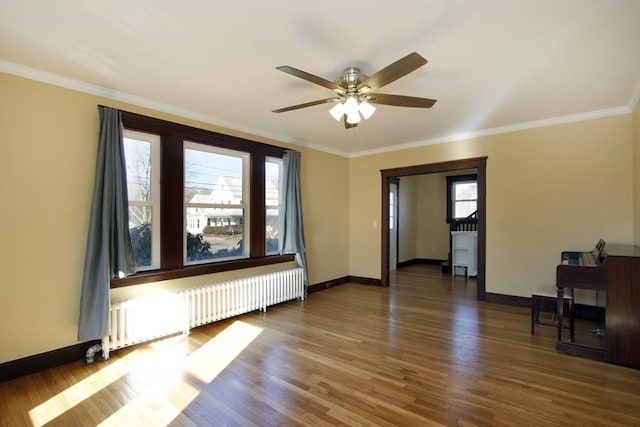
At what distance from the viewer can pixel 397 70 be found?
2.04 meters

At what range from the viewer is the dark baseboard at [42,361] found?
248 centimetres

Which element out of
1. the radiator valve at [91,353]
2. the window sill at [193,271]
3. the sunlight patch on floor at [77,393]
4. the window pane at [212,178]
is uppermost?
the window pane at [212,178]

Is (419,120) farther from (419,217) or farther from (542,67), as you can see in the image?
(419,217)

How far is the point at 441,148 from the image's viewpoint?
5.04 metres

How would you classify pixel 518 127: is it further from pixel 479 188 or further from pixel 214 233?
pixel 214 233

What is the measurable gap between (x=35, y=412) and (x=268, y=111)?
3.36 metres

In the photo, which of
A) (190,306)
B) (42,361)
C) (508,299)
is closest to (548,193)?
(508,299)

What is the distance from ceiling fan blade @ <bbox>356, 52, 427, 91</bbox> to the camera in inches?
74.1

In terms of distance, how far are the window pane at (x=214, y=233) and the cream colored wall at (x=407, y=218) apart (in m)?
4.80

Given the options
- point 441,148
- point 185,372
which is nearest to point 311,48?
point 185,372

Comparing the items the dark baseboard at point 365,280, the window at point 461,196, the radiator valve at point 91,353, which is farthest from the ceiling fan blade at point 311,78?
the window at point 461,196

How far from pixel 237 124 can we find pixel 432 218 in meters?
6.20

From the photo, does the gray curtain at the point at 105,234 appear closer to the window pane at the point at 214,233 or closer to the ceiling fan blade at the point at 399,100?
the window pane at the point at 214,233

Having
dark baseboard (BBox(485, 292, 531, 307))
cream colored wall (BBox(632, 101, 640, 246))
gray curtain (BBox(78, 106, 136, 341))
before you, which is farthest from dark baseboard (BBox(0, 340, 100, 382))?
cream colored wall (BBox(632, 101, 640, 246))
